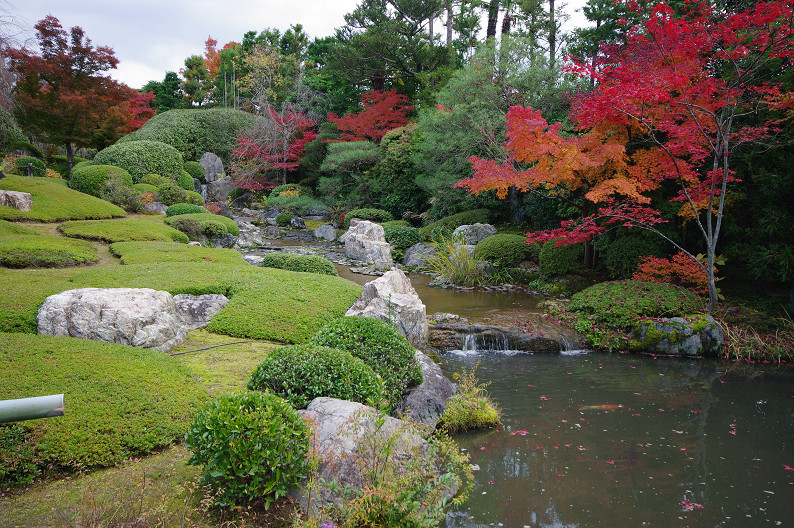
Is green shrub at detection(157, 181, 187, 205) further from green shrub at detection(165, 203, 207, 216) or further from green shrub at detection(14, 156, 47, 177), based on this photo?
green shrub at detection(14, 156, 47, 177)

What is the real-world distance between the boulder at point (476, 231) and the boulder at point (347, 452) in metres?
10.3

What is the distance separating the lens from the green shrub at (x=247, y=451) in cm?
294

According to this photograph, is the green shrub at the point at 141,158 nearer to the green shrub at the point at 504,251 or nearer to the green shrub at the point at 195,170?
the green shrub at the point at 195,170

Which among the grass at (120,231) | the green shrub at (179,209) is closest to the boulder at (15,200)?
the grass at (120,231)

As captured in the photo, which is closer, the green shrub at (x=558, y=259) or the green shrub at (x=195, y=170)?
the green shrub at (x=558, y=259)

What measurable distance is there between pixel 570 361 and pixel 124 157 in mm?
17529

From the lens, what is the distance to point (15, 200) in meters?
11.2

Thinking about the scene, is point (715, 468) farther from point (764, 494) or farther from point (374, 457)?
point (374, 457)

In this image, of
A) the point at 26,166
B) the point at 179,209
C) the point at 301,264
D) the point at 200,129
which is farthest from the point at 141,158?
the point at 301,264

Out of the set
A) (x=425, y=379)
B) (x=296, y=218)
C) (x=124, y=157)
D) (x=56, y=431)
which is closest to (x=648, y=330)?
(x=425, y=379)

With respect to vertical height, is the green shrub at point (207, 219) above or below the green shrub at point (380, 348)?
above

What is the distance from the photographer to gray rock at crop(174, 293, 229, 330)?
6.46 meters

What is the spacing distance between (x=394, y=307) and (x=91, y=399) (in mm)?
3919

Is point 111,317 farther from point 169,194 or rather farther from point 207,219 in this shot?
point 169,194
